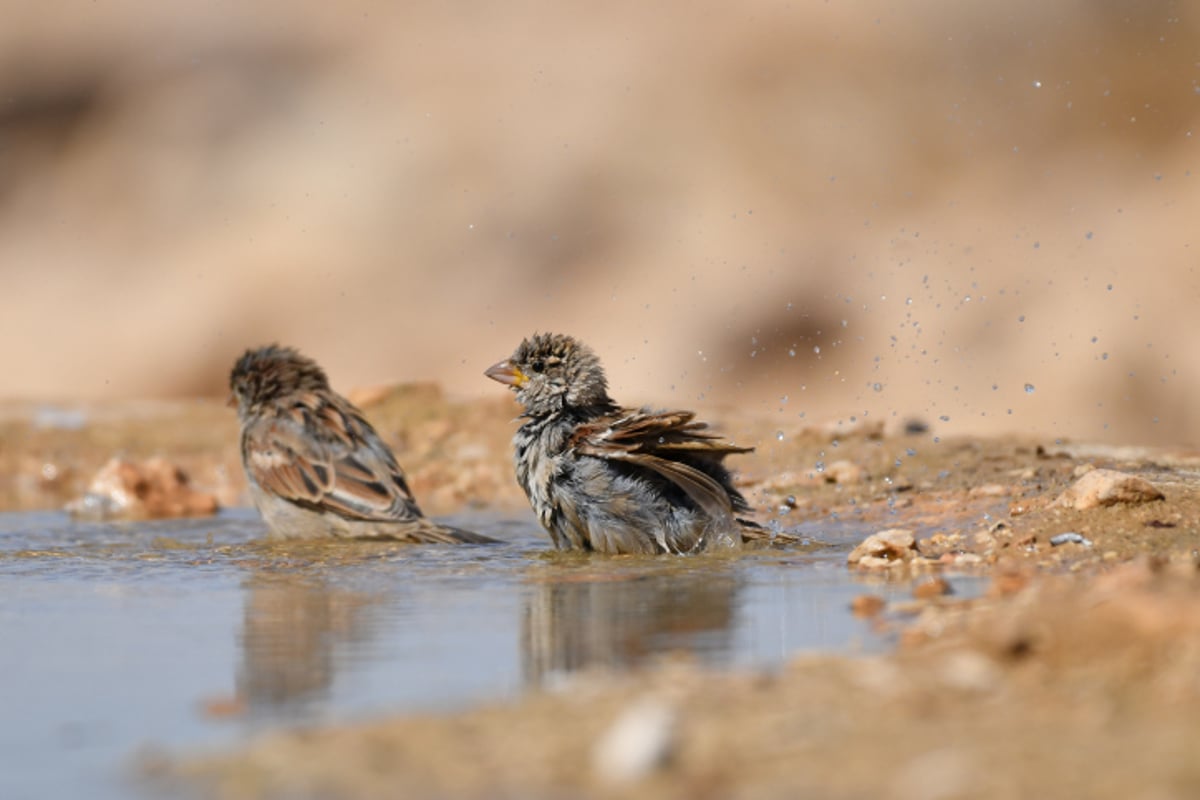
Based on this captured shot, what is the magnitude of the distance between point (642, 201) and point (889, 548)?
13002 millimetres

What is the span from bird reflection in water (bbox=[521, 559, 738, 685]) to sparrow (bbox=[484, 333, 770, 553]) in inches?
22.1

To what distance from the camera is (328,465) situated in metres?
8.53

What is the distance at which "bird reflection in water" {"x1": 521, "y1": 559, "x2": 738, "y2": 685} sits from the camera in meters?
4.32

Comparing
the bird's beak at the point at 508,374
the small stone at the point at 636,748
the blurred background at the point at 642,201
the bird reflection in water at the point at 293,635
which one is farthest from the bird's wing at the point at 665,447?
the blurred background at the point at 642,201

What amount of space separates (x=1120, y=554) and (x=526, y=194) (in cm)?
1379

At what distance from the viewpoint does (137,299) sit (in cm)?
2019

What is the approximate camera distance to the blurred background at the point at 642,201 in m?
17.1

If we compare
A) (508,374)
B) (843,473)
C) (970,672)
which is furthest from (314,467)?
(970,672)

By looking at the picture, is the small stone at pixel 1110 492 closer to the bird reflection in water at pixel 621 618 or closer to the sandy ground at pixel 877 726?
the sandy ground at pixel 877 726

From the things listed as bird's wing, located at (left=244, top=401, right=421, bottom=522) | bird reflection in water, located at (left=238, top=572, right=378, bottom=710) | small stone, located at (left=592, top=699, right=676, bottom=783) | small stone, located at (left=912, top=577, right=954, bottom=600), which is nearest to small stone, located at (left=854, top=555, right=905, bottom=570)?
small stone, located at (left=912, top=577, right=954, bottom=600)

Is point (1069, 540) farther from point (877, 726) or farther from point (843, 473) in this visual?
point (877, 726)

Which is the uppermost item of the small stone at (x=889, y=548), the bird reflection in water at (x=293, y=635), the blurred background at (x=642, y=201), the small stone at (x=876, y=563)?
the blurred background at (x=642, y=201)

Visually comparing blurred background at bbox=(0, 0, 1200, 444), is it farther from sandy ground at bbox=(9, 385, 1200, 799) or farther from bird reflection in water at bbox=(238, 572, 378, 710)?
sandy ground at bbox=(9, 385, 1200, 799)

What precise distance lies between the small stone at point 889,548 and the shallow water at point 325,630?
12 cm
